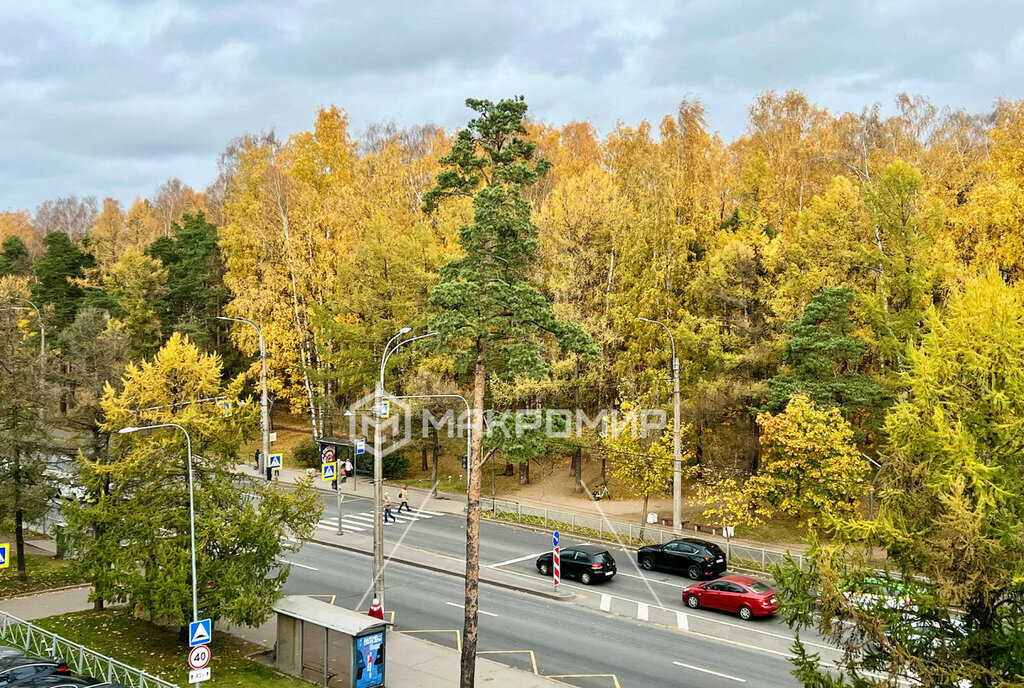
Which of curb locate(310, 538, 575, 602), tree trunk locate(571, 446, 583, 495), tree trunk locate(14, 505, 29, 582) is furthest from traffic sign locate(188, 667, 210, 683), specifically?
tree trunk locate(571, 446, 583, 495)

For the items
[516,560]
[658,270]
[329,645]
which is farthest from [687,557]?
[658,270]

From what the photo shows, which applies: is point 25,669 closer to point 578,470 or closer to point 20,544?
point 20,544

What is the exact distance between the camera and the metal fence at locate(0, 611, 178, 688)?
19953mm

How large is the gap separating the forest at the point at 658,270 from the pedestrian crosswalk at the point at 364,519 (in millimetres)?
6698

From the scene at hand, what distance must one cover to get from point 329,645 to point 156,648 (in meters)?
6.12

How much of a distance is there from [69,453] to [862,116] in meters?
56.8

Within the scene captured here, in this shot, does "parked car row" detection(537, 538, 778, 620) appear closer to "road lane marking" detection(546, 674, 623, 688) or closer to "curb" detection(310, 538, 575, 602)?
"curb" detection(310, 538, 575, 602)

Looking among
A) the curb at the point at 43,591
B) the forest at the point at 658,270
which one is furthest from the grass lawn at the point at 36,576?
the forest at the point at 658,270

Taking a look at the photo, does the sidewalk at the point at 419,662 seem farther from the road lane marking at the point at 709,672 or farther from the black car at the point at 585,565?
the black car at the point at 585,565

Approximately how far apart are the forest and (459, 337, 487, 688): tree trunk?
1.94m

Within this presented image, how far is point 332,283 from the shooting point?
55.5 meters

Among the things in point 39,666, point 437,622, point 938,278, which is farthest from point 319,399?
point 938,278

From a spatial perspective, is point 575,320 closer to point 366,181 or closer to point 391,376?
point 391,376

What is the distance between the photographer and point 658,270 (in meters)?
43.2
